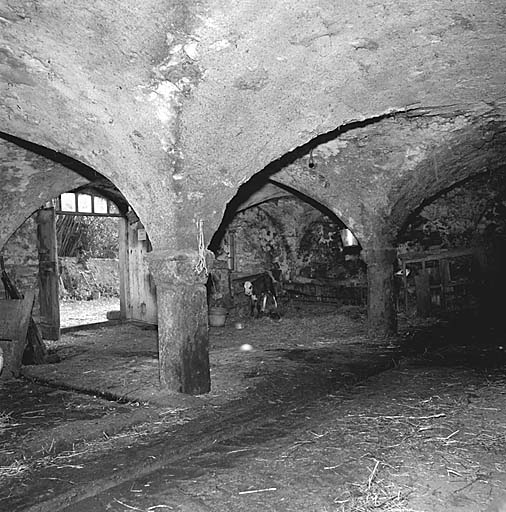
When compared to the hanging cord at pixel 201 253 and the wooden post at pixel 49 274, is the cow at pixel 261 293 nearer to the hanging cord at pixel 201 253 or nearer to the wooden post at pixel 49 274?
the wooden post at pixel 49 274

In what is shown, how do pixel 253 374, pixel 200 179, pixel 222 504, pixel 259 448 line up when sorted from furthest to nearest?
pixel 253 374 → pixel 200 179 → pixel 259 448 → pixel 222 504

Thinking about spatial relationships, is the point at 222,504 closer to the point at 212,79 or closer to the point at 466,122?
the point at 212,79

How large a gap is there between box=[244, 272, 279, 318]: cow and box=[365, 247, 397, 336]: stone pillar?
3.47 meters

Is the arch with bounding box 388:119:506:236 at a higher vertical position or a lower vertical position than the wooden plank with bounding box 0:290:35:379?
higher

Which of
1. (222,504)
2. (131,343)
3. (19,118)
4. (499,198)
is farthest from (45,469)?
(499,198)

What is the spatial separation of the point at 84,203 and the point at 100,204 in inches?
15.4

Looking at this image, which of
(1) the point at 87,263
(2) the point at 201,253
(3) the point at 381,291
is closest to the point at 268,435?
(2) the point at 201,253

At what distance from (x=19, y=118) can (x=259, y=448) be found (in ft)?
12.5

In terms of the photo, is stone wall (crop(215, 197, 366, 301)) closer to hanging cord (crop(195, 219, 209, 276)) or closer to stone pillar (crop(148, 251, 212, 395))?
stone pillar (crop(148, 251, 212, 395))

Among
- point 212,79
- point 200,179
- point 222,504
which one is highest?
point 212,79

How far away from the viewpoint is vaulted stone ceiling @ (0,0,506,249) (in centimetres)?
377

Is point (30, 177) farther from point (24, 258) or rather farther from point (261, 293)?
point (261, 293)

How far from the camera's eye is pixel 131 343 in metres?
9.13

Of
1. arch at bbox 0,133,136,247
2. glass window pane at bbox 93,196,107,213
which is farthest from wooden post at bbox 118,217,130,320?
arch at bbox 0,133,136,247
